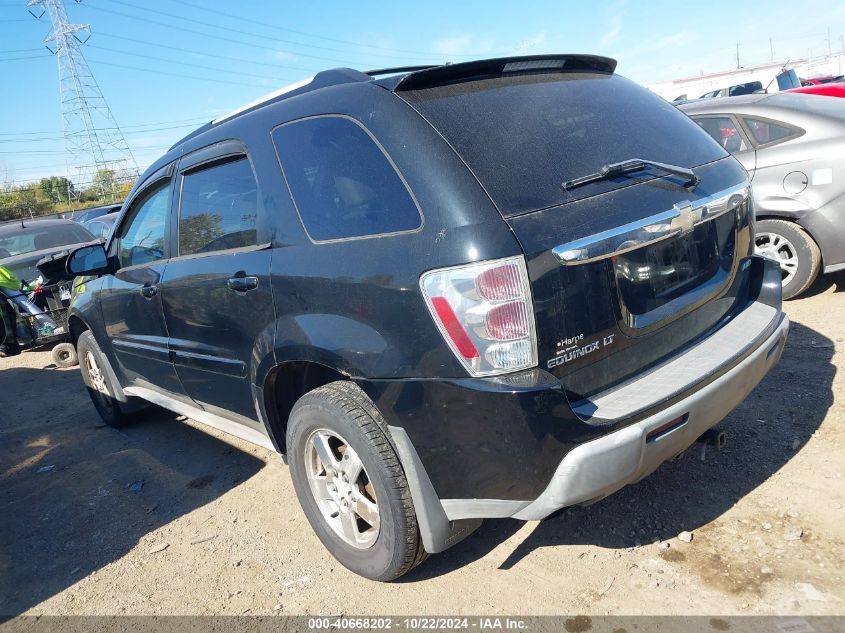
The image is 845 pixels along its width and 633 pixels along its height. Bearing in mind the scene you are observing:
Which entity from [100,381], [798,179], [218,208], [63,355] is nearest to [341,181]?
[218,208]

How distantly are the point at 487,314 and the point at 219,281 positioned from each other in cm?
154

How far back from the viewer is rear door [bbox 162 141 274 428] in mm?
2791

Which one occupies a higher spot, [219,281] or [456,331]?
[219,281]

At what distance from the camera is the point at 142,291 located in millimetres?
3715

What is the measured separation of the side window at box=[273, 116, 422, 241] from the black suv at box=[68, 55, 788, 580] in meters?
0.01

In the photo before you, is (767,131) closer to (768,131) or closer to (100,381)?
(768,131)

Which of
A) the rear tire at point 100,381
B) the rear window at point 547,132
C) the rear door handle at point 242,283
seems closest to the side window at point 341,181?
the rear window at point 547,132

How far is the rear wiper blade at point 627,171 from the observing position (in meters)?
2.21

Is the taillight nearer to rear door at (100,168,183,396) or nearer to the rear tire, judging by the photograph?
rear door at (100,168,183,396)

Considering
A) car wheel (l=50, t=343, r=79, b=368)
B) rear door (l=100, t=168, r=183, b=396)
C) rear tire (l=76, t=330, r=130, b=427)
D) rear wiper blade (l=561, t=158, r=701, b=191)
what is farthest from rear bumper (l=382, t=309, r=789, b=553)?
car wheel (l=50, t=343, r=79, b=368)

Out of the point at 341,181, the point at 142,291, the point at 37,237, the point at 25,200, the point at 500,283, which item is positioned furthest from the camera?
the point at 25,200

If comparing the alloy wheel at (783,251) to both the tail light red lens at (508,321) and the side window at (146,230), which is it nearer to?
the tail light red lens at (508,321)

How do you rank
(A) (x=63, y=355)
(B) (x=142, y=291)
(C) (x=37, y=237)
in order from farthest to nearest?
(C) (x=37, y=237), (A) (x=63, y=355), (B) (x=142, y=291)

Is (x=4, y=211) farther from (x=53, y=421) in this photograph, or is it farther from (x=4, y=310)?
(x=53, y=421)
